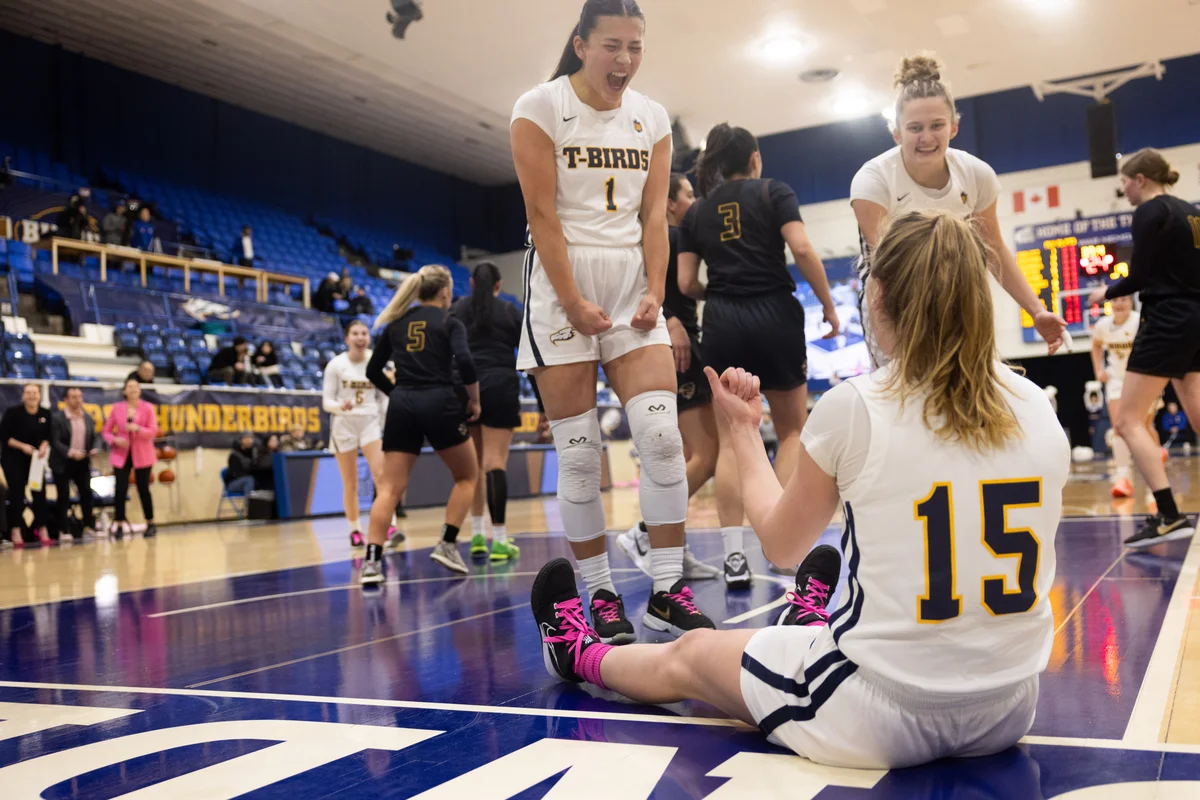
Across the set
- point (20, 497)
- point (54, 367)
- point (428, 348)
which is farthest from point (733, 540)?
point (54, 367)

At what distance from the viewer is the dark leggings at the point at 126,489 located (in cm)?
1020

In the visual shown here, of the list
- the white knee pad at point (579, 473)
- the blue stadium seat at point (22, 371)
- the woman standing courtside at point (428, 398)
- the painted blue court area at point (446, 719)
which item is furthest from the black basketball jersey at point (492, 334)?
the blue stadium seat at point (22, 371)

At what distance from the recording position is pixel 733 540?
3.95m

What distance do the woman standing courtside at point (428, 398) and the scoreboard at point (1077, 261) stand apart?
506 inches

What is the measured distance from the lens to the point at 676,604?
111 inches

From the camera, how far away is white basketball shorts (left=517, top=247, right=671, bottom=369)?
299cm

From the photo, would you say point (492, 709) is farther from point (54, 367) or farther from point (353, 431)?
point (54, 367)

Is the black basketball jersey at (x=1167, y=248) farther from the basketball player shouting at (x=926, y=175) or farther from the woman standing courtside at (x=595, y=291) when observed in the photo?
the woman standing courtside at (x=595, y=291)

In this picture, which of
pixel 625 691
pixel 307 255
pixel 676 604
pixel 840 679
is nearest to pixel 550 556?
pixel 676 604

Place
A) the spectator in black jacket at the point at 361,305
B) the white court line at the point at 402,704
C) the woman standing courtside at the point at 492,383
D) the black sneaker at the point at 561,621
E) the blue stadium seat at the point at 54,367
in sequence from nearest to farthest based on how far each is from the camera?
the white court line at the point at 402,704 < the black sneaker at the point at 561,621 < the woman standing courtside at the point at 492,383 < the blue stadium seat at the point at 54,367 < the spectator in black jacket at the point at 361,305

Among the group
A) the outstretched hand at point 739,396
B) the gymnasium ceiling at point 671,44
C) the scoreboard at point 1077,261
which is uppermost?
the gymnasium ceiling at point 671,44

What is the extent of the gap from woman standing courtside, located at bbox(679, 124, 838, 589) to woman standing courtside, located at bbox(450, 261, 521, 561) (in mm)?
2004

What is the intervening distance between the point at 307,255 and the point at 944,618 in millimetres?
20499

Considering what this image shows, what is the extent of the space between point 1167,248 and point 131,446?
954cm
